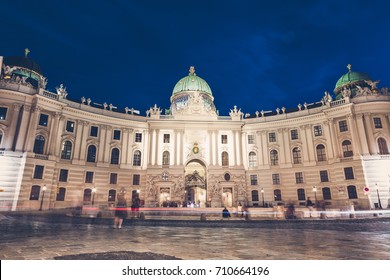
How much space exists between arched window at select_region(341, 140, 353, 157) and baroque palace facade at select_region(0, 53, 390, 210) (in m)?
0.14

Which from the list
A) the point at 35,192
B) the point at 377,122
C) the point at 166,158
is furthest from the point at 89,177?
the point at 377,122

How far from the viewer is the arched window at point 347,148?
127ft

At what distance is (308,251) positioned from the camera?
23.5ft

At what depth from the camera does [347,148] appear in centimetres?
3900

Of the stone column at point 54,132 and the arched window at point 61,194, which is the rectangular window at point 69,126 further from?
the arched window at point 61,194

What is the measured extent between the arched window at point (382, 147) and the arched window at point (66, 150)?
168 feet

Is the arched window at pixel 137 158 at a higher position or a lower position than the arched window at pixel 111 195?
higher

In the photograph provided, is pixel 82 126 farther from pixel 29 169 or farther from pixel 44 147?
pixel 29 169

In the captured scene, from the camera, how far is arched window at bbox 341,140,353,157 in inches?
1518

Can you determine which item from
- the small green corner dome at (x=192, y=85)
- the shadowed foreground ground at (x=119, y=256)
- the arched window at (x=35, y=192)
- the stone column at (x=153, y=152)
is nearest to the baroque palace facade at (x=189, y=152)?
the arched window at (x=35, y=192)

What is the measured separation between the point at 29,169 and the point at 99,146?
11613 mm

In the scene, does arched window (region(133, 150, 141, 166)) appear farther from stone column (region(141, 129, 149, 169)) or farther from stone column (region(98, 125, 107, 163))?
stone column (region(98, 125, 107, 163))
